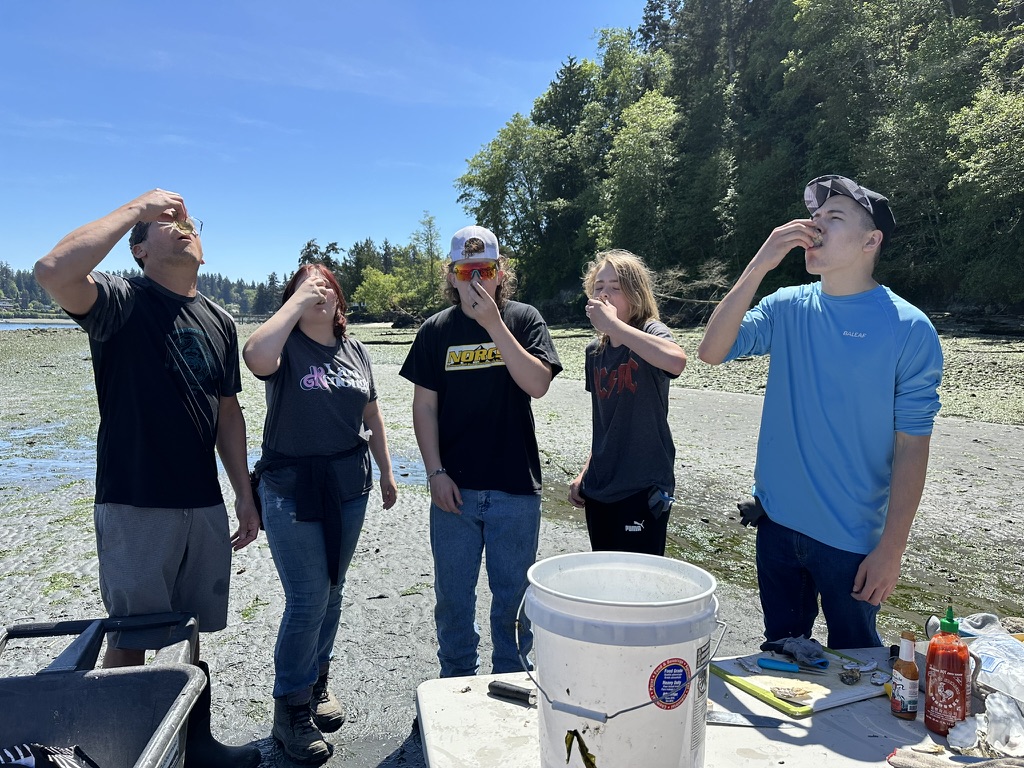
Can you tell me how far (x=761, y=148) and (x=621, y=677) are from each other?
171ft

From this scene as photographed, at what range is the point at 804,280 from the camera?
125 feet

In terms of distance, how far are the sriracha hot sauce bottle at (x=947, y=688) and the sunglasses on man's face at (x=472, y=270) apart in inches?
87.7

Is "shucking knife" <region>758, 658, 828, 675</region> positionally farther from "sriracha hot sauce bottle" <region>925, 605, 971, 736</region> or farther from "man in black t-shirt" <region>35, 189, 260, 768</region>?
"man in black t-shirt" <region>35, 189, 260, 768</region>

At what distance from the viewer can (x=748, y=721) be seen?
5.81 feet

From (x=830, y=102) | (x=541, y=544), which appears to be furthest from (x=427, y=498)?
(x=830, y=102)

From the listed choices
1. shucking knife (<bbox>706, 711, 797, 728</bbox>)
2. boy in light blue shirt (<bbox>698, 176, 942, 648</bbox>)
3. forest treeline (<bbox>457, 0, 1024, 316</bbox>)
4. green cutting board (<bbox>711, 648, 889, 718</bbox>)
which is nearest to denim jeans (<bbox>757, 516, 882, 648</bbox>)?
boy in light blue shirt (<bbox>698, 176, 942, 648</bbox>)

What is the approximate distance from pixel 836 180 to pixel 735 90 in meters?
56.8

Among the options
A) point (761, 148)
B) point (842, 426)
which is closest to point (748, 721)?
point (842, 426)

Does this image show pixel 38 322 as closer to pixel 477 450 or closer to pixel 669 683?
pixel 477 450

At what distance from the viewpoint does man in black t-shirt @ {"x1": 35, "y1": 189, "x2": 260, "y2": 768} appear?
2.60 m

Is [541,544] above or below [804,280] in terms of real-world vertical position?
below

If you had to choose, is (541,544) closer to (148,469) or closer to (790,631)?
(790,631)

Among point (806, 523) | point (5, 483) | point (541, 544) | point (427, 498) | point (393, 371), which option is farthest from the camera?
point (393, 371)

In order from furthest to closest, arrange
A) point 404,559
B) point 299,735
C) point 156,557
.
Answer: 1. point 404,559
2. point 299,735
3. point 156,557
